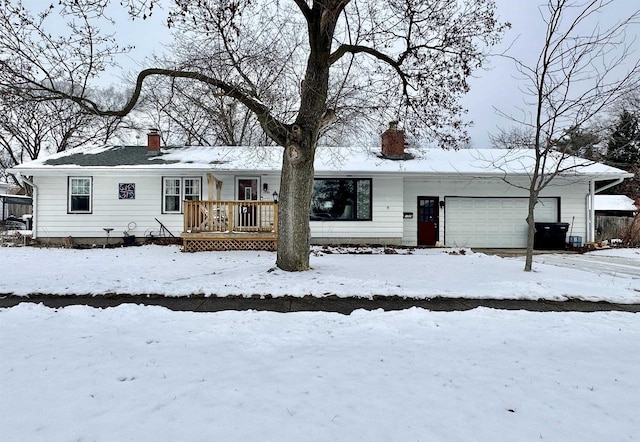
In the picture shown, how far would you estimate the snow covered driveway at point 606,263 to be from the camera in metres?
7.89

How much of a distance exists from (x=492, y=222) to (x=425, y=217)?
2.62 metres

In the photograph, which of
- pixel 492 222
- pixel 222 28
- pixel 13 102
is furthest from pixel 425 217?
pixel 13 102

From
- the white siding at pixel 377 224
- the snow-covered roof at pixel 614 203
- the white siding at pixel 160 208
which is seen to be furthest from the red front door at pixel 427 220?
the snow-covered roof at pixel 614 203

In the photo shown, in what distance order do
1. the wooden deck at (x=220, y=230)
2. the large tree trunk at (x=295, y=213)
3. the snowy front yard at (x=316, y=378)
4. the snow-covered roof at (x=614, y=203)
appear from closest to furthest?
the snowy front yard at (x=316, y=378), the large tree trunk at (x=295, y=213), the wooden deck at (x=220, y=230), the snow-covered roof at (x=614, y=203)

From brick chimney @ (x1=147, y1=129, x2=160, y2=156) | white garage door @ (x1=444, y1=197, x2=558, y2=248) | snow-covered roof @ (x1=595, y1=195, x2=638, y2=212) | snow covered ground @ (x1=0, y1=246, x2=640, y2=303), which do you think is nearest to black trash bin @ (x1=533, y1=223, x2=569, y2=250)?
white garage door @ (x1=444, y1=197, x2=558, y2=248)

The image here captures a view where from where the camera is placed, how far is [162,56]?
877cm

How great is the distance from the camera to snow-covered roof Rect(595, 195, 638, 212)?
26469 mm

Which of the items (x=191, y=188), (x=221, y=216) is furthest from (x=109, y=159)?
(x=221, y=216)

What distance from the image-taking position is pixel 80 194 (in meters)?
13.0

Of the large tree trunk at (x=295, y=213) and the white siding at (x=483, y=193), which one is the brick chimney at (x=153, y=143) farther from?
the white siding at (x=483, y=193)

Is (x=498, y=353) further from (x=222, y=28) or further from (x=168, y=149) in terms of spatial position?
(x=168, y=149)

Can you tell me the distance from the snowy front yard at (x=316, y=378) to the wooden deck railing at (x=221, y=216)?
666cm

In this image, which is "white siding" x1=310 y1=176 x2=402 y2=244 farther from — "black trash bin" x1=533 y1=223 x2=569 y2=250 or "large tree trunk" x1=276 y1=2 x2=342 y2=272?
"large tree trunk" x1=276 y1=2 x2=342 y2=272

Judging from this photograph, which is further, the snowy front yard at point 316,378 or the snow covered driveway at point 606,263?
the snow covered driveway at point 606,263
